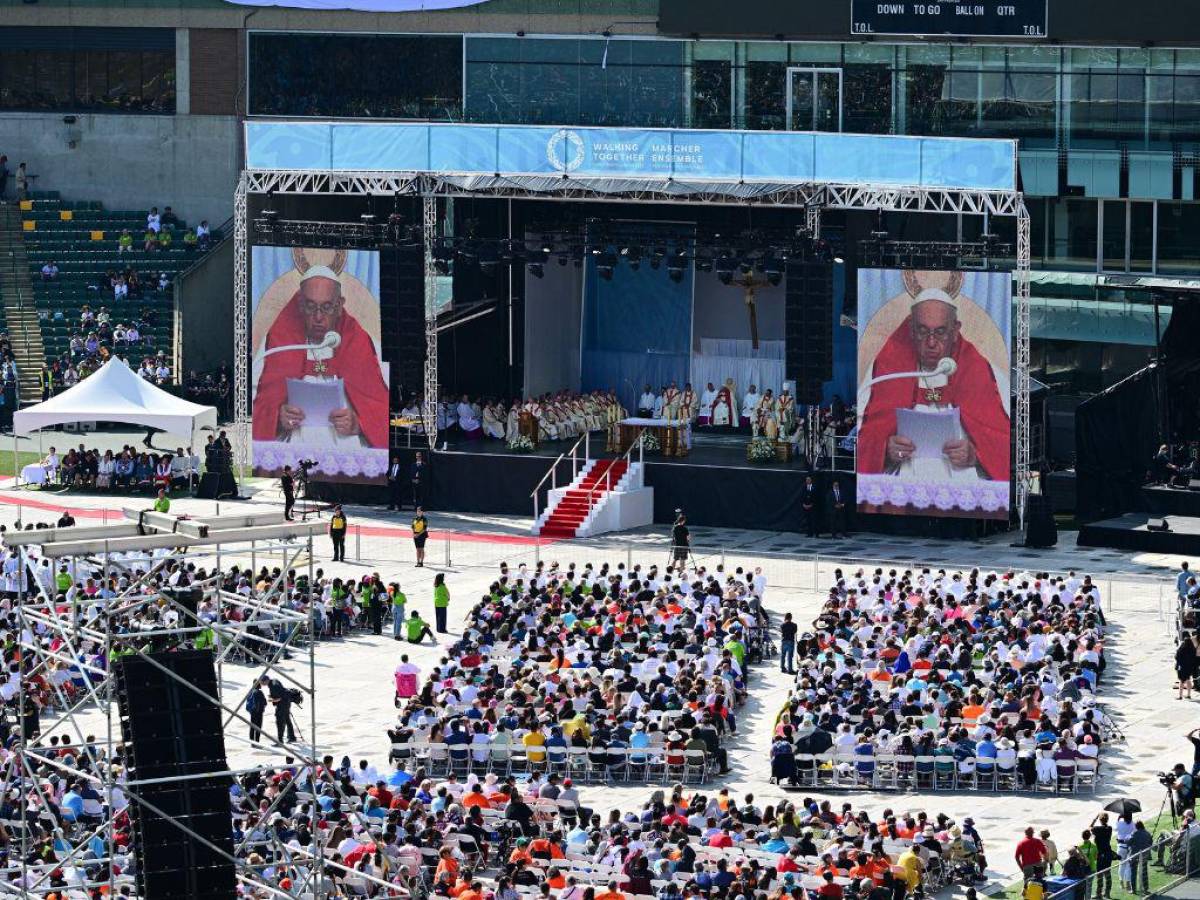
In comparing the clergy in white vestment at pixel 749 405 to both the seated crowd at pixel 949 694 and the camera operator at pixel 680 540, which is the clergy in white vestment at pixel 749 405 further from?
the seated crowd at pixel 949 694

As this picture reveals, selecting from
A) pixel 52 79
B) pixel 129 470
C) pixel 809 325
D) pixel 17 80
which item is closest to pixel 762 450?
pixel 809 325

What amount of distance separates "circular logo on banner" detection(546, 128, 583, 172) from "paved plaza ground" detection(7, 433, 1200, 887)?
7313mm

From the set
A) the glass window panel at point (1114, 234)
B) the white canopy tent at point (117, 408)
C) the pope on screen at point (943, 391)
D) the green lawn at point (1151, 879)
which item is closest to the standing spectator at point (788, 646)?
the green lawn at point (1151, 879)

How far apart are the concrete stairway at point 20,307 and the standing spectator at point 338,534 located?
16674 millimetres

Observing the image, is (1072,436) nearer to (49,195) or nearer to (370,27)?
(370,27)

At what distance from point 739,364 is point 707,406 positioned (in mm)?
1473

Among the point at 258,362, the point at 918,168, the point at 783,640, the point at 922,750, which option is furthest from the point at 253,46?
the point at 922,750

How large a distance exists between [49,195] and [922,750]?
40.5 metres

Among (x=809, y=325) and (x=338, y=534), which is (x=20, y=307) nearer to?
(x=338, y=534)

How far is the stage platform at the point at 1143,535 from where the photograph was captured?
4750 cm

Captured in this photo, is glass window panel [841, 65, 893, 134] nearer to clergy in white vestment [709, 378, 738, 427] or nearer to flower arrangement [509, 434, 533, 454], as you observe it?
clergy in white vestment [709, 378, 738, 427]

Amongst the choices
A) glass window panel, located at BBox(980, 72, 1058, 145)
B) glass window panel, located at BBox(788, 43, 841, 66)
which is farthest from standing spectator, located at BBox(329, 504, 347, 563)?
glass window panel, located at BBox(980, 72, 1058, 145)

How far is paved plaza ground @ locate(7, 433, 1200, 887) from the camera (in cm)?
3338

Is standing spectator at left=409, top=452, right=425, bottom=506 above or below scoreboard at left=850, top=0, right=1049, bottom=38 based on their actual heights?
below
